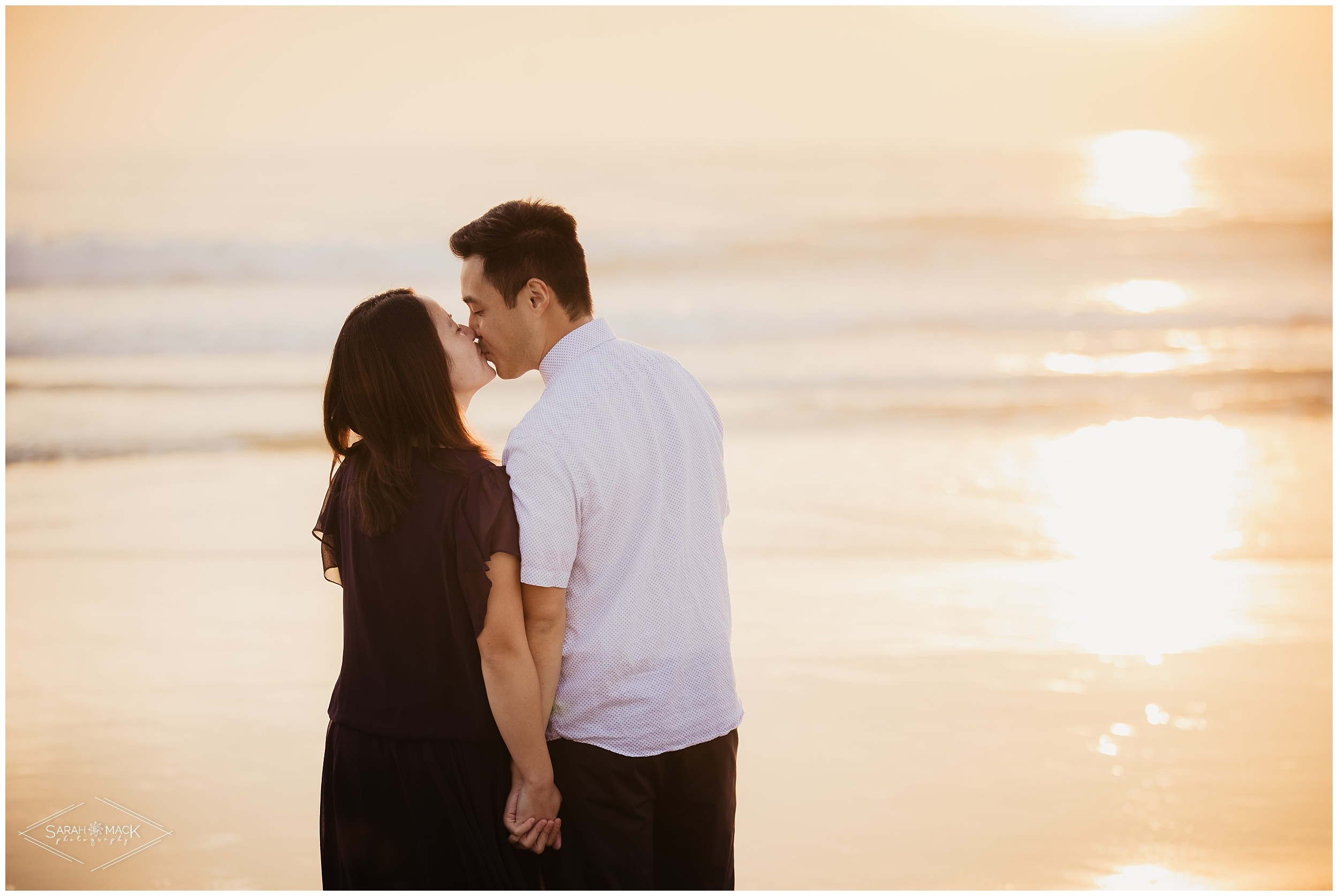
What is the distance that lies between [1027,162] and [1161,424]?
1238cm

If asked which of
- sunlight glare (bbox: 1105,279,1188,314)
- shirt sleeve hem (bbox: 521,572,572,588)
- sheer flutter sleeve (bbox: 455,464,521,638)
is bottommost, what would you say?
shirt sleeve hem (bbox: 521,572,572,588)

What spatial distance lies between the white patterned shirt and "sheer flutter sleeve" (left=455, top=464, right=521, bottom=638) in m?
0.03

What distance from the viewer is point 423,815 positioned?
1982 millimetres

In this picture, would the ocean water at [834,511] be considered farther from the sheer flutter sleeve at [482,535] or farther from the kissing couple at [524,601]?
the sheer flutter sleeve at [482,535]

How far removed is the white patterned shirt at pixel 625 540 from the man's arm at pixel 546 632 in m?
0.03

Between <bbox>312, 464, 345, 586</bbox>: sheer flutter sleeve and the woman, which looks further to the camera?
<bbox>312, 464, 345, 586</bbox>: sheer flutter sleeve

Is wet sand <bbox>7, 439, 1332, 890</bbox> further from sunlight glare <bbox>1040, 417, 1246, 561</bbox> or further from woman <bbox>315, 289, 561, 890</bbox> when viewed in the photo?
woman <bbox>315, 289, 561, 890</bbox>

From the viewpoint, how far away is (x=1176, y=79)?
56.6ft

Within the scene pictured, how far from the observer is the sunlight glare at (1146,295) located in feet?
43.0

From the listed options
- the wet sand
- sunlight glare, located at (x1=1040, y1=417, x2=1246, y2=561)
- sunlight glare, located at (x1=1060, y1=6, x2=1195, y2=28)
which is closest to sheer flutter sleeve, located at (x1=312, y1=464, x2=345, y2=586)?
the wet sand

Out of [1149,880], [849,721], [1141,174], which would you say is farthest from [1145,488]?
[1141,174]

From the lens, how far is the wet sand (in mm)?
3240

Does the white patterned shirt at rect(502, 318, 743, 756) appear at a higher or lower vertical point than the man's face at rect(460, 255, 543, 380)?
lower

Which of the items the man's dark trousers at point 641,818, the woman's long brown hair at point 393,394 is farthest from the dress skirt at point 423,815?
the woman's long brown hair at point 393,394
